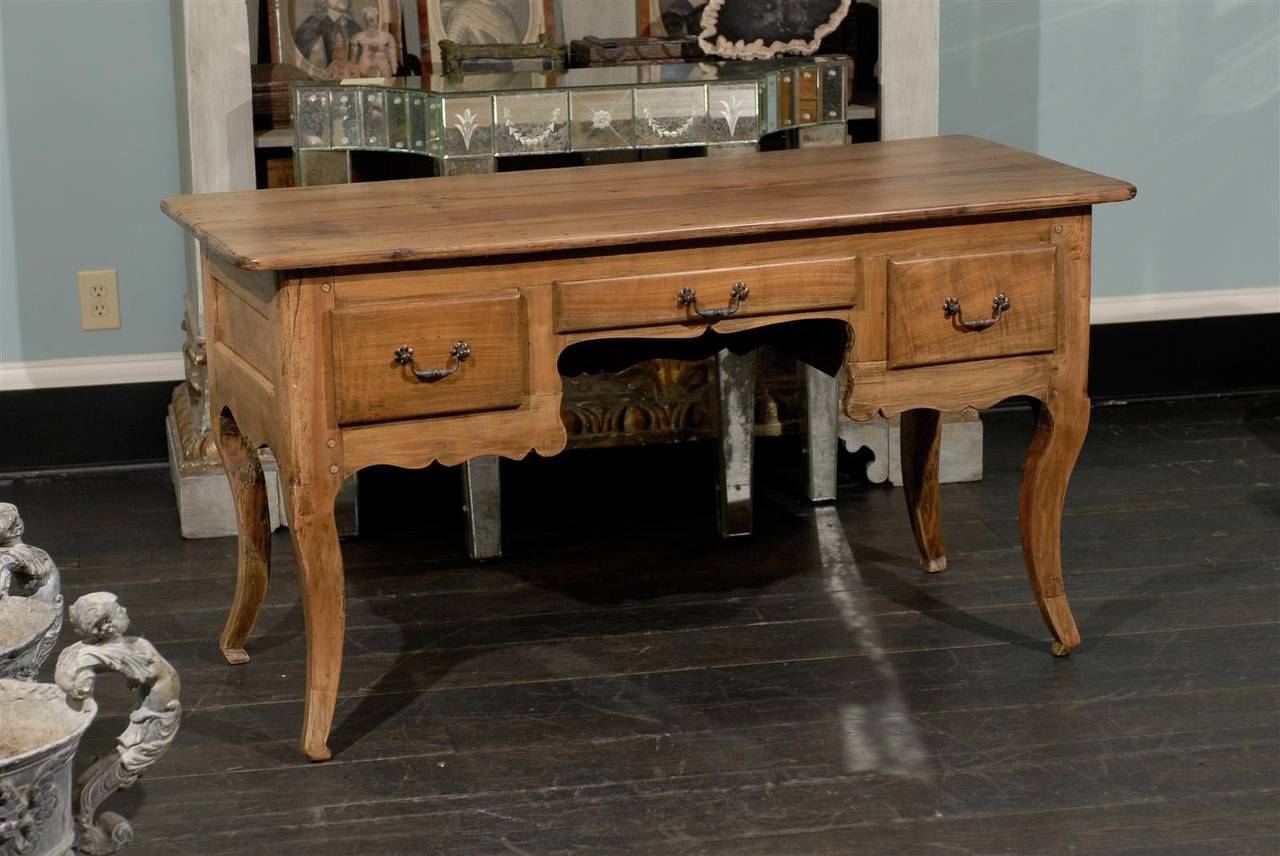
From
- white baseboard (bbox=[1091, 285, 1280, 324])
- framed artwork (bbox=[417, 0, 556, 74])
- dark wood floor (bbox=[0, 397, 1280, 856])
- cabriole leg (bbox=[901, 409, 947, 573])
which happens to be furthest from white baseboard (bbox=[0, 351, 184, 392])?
white baseboard (bbox=[1091, 285, 1280, 324])

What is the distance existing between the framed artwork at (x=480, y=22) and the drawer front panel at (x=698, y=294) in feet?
4.62

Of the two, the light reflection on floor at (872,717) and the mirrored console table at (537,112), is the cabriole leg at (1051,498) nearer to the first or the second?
the light reflection on floor at (872,717)

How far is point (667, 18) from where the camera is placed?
4031mm

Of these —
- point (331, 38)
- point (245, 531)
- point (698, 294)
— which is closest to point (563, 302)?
point (698, 294)

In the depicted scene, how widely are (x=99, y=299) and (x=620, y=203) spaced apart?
5.47 ft

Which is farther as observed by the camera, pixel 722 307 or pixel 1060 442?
pixel 1060 442

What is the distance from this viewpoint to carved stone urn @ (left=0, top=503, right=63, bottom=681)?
2.31m

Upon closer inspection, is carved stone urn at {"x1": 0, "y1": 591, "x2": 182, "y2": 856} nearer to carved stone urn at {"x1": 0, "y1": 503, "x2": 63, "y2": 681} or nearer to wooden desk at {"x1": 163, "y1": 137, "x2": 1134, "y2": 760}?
carved stone urn at {"x1": 0, "y1": 503, "x2": 63, "y2": 681}

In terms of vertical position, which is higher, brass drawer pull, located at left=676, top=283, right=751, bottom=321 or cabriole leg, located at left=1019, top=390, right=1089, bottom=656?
brass drawer pull, located at left=676, top=283, right=751, bottom=321

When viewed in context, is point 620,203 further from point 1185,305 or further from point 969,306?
point 1185,305

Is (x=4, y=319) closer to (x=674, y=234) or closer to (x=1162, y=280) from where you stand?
(x=674, y=234)

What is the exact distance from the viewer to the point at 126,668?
6.90ft

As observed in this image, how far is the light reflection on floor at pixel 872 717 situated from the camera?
104 inches

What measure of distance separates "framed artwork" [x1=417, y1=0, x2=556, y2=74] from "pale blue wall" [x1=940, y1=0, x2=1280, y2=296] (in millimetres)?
938
